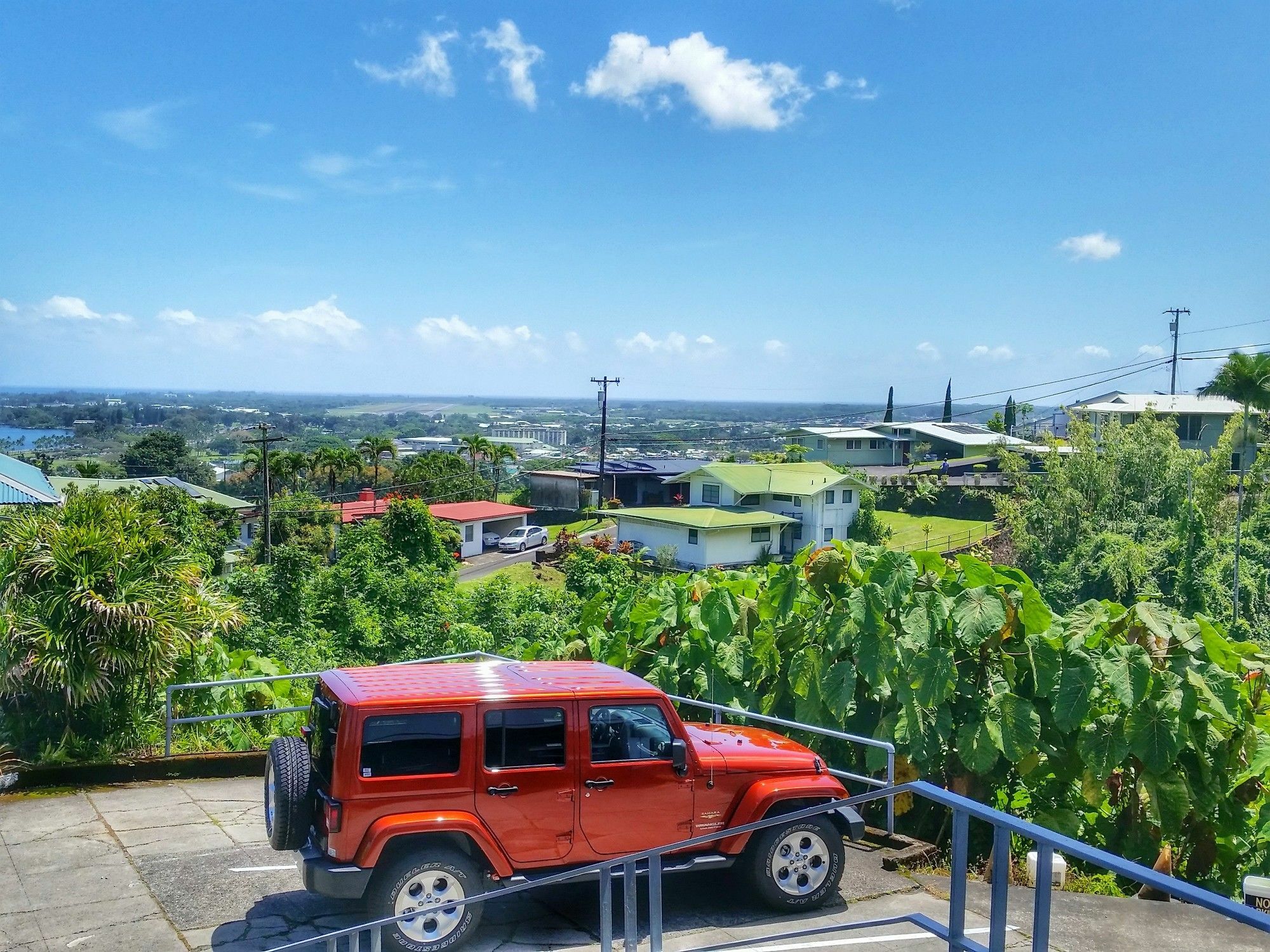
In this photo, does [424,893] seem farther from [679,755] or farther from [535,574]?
[535,574]

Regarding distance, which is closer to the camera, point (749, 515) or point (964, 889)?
point (964, 889)

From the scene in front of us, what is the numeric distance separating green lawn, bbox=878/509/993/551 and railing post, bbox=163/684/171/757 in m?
44.0

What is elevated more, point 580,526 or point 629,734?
point 629,734

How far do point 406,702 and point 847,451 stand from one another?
7910 cm

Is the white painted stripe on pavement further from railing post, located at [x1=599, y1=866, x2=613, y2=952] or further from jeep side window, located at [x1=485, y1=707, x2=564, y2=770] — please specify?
jeep side window, located at [x1=485, y1=707, x2=564, y2=770]

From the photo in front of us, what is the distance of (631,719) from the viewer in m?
6.89

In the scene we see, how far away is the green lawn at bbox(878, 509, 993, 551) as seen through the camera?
53.7 m

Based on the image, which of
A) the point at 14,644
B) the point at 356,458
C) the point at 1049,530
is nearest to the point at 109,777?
the point at 14,644

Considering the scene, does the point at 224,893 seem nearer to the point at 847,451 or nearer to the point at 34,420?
the point at 847,451

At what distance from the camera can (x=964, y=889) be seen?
397cm

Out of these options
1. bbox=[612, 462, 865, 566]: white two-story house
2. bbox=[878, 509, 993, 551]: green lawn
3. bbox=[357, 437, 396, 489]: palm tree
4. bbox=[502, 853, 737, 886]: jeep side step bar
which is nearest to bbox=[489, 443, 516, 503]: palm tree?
bbox=[357, 437, 396, 489]: palm tree

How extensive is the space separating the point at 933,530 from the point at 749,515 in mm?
10591

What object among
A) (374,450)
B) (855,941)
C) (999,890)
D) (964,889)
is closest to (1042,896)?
(999,890)

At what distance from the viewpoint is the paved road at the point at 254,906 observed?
577 centimetres
